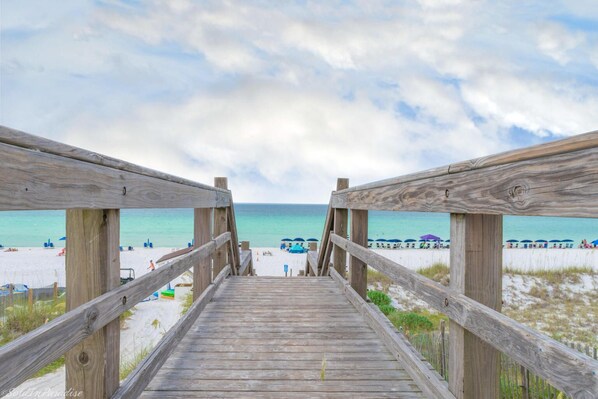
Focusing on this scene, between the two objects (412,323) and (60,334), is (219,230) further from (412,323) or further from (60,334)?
(412,323)

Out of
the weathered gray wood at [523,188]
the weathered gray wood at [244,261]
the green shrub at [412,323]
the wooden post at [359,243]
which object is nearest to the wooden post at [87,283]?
the weathered gray wood at [523,188]

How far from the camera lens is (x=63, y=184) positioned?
1149mm

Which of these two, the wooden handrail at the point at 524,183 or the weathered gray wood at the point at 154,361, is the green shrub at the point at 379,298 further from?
the wooden handrail at the point at 524,183

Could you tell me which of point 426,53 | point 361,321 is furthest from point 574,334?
point 426,53

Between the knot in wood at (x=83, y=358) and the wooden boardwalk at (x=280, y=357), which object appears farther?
the wooden boardwalk at (x=280, y=357)

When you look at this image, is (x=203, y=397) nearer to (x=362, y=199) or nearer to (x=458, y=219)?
(x=458, y=219)

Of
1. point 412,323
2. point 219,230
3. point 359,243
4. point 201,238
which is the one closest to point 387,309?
point 412,323

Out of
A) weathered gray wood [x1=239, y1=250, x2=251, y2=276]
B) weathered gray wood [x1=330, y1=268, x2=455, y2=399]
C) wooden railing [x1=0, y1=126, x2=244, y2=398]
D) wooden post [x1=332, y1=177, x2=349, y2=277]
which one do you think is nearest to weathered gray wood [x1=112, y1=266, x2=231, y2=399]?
wooden railing [x1=0, y1=126, x2=244, y2=398]

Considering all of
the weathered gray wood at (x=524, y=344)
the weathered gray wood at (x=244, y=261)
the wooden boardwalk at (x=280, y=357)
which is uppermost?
the weathered gray wood at (x=524, y=344)

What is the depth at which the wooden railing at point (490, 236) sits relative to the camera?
0.89m

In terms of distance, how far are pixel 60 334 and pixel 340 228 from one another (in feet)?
12.6

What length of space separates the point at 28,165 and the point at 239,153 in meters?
83.3

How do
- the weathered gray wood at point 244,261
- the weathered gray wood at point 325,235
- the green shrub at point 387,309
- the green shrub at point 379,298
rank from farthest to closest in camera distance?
the green shrub at point 379,298 < the green shrub at point 387,309 < the weathered gray wood at point 244,261 < the weathered gray wood at point 325,235

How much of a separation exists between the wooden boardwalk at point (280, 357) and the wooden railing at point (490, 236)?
60cm
